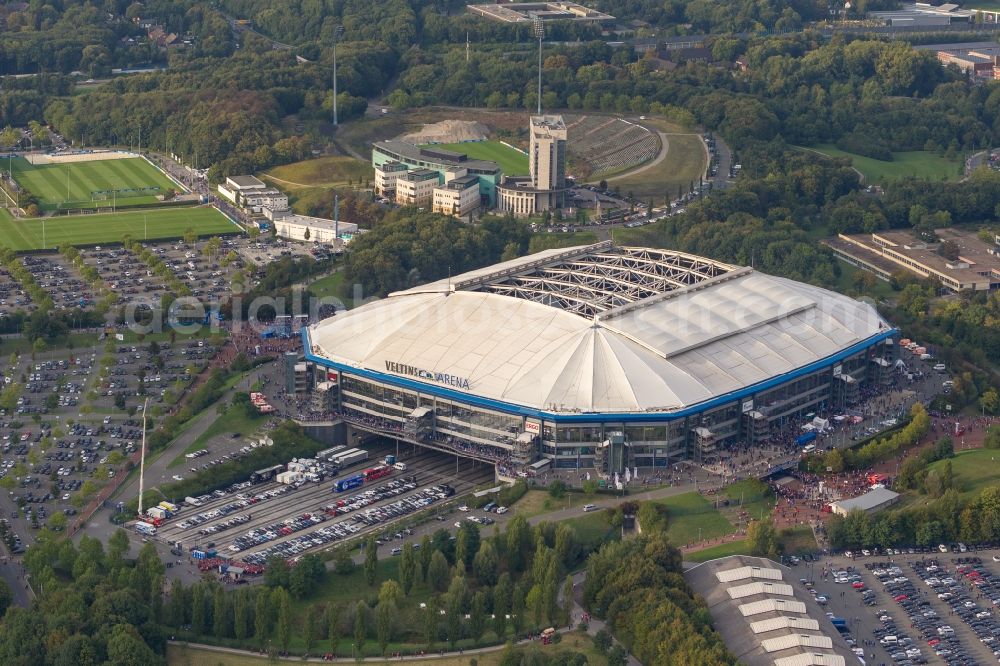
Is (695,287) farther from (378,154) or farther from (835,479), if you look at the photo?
(378,154)

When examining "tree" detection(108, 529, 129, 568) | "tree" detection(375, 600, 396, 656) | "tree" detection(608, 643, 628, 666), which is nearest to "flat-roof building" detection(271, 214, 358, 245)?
"tree" detection(108, 529, 129, 568)

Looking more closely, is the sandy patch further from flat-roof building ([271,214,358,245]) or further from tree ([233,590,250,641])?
tree ([233,590,250,641])

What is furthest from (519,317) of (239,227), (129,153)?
(129,153)

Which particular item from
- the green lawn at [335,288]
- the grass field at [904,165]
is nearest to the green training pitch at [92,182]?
the green lawn at [335,288]

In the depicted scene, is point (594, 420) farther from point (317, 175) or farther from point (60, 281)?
point (317, 175)

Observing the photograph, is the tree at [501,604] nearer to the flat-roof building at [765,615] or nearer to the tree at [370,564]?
the tree at [370,564]

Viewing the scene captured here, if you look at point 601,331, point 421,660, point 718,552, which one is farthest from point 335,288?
point 421,660
